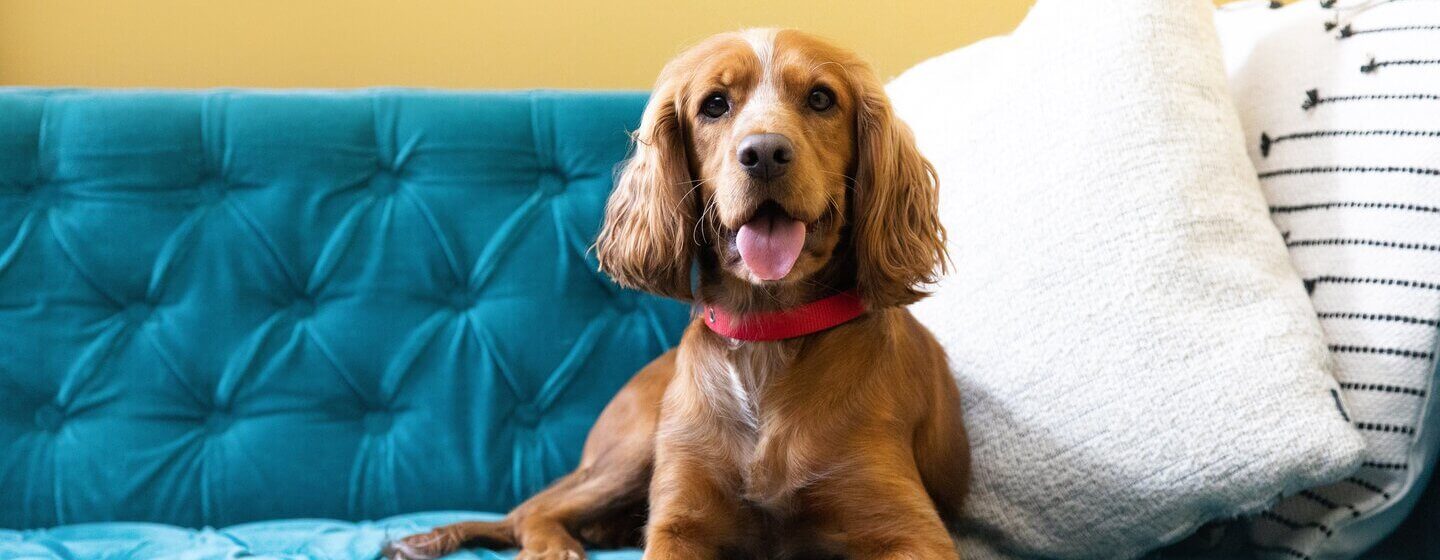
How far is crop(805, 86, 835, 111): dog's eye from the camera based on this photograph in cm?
138

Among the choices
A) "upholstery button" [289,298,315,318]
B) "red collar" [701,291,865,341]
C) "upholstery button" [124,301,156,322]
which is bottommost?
"upholstery button" [289,298,315,318]

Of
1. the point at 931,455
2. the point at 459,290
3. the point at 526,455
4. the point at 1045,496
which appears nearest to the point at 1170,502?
the point at 1045,496

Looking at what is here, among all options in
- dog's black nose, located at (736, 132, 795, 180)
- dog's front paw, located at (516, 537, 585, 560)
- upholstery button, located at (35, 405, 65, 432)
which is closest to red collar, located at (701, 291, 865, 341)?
dog's black nose, located at (736, 132, 795, 180)

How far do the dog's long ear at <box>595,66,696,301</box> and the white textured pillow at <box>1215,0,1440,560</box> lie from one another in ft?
2.64

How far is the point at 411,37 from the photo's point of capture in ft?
7.56

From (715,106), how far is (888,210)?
249 mm

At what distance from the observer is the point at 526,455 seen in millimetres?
1966

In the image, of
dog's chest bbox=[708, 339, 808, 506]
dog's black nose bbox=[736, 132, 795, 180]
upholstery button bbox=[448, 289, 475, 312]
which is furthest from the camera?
upholstery button bbox=[448, 289, 475, 312]

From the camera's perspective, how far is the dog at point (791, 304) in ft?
4.40

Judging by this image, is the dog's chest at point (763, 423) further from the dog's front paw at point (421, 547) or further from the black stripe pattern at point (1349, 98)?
the black stripe pattern at point (1349, 98)

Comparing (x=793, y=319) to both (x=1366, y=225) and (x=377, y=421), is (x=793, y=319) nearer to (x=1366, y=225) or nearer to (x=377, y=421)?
(x=1366, y=225)

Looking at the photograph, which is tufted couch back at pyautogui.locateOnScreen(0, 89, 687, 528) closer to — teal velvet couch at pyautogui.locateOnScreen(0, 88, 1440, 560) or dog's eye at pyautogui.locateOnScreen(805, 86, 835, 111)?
teal velvet couch at pyautogui.locateOnScreen(0, 88, 1440, 560)

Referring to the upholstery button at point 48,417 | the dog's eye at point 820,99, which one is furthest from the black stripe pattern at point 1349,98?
the upholstery button at point 48,417

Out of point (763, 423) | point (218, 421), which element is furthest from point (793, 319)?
point (218, 421)
